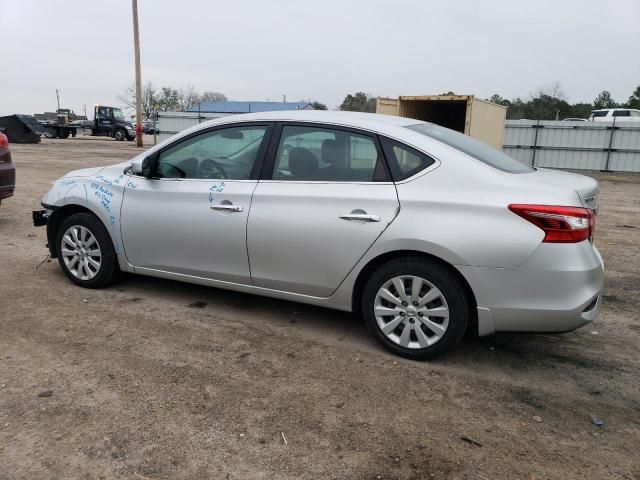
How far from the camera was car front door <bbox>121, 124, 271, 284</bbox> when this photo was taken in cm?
401

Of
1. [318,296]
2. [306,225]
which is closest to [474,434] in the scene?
[318,296]

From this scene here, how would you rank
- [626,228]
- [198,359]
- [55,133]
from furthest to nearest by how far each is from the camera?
[55,133], [626,228], [198,359]

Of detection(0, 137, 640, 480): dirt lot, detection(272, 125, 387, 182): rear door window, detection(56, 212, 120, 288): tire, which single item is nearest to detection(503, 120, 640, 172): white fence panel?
detection(0, 137, 640, 480): dirt lot

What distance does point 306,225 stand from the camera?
3.70 meters

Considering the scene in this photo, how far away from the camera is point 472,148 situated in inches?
150

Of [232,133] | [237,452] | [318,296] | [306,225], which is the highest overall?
[232,133]

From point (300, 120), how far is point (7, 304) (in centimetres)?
286

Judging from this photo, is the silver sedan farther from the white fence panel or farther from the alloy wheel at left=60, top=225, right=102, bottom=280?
the white fence panel

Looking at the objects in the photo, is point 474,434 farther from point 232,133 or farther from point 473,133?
point 473,133

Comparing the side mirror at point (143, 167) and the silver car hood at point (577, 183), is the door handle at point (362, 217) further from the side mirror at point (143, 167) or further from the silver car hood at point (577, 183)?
the side mirror at point (143, 167)

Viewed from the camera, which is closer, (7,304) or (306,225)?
(306,225)

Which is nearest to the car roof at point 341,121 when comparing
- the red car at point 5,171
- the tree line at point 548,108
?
the red car at point 5,171

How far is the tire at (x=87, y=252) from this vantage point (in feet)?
15.1

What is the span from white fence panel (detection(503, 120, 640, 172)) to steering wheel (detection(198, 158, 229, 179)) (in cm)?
1871
